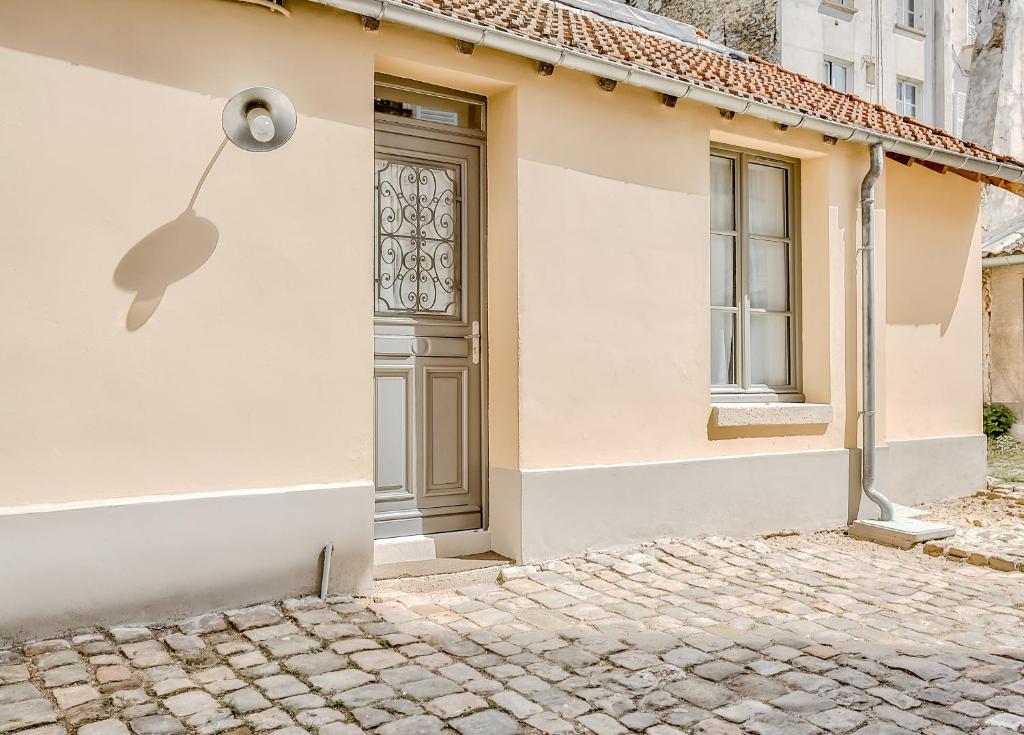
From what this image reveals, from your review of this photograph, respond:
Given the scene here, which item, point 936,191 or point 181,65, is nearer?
point 181,65

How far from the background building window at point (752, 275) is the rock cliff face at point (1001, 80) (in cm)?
1138

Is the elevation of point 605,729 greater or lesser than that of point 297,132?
lesser

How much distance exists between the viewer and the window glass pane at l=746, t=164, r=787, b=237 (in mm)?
6473

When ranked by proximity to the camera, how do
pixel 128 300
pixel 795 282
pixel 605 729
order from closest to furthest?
pixel 605 729, pixel 128 300, pixel 795 282

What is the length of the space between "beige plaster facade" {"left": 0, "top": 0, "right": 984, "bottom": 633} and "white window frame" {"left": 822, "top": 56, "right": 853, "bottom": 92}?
1331 centimetres

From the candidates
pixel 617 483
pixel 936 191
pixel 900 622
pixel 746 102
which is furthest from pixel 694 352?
pixel 936 191

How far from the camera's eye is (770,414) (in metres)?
5.96

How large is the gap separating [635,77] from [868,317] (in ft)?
9.36

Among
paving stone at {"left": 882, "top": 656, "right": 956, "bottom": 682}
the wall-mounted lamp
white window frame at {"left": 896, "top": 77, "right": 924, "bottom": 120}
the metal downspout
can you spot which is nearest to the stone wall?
white window frame at {"left": 896, "top": 77, "right": 924, "bottom": 120}

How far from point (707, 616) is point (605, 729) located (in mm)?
1470

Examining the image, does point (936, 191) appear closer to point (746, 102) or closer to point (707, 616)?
point (746, 102)

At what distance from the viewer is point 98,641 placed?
11.5ft

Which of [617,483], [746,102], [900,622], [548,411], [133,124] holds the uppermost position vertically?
[746,102]

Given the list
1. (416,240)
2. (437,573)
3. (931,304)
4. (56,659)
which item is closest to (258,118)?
(416,240)
